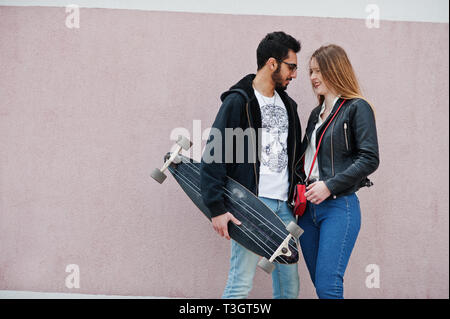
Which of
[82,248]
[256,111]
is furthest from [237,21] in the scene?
[82,248]

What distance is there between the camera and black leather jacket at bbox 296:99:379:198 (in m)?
1.83

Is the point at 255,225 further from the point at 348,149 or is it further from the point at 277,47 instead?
the point at 277,47

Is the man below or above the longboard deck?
above

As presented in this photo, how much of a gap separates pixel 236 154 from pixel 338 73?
64cm

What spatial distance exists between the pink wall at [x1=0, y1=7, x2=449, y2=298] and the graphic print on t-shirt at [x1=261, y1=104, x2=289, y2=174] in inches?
27.7

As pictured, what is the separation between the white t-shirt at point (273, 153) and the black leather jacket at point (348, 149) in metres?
0.18

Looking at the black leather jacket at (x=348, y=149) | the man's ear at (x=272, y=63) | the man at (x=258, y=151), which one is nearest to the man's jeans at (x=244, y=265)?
the man at (x=258, y=151)

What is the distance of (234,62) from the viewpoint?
266 cm

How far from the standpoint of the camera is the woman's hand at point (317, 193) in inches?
72.6

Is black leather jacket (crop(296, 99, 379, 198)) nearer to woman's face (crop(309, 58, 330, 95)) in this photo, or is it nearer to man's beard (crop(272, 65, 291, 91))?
woman's face (crop(309, 58, 330, 95))

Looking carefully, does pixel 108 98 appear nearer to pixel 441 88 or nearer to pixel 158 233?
pixel 158 233

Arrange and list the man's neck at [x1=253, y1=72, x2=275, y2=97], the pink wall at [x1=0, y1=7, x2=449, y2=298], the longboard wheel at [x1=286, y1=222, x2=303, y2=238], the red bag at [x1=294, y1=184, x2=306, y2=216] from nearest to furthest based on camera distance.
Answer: the longboard wheel at [x1=286, y1=222, x2=303, y2=238], the red bag at [x1=294, y1=184, x2=306, y2=216], the man's neck at [x1=253, y1=72, x2=275, y2=97], the pink wall at [x1=0, y1=7, x2=449, y2=298]

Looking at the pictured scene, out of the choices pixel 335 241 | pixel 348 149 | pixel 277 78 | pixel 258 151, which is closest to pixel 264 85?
pixel 277 78

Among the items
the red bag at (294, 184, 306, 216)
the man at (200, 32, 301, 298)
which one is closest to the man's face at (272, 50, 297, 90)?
the man at (200, 32, 301, 298)
